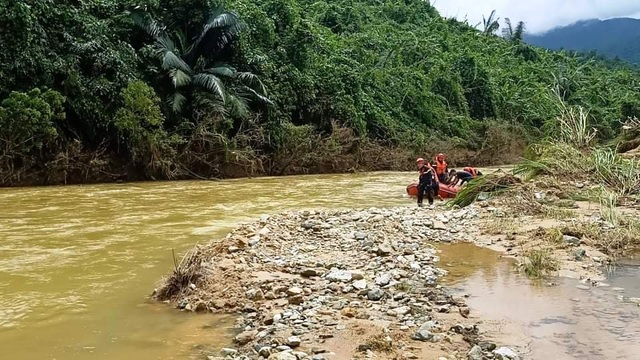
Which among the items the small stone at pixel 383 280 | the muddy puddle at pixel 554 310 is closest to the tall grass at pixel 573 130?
the muddy puddle at pixel 554 310

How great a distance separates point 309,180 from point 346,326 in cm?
1796

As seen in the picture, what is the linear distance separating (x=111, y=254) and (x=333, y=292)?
14.0 ft

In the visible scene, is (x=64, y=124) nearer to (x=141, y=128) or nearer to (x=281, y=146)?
(x=141, y=128)

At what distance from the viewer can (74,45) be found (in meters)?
20.2

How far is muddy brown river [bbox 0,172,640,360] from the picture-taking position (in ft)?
16.4

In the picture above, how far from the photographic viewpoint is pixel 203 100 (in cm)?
2266

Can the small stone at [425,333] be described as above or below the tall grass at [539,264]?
below

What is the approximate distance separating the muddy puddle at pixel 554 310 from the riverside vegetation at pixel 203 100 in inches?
321

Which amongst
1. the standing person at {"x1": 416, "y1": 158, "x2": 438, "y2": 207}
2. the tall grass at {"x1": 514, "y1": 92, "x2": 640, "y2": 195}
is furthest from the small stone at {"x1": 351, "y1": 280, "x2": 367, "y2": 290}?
the standing person at {"x1": 416, "y1": 158, "x2": 438, "y2": 207}

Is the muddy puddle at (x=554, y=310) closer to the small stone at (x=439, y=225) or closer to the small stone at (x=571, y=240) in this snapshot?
the small stone at (x=571, y=240)

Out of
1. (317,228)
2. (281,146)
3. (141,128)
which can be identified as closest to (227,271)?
(317,228)

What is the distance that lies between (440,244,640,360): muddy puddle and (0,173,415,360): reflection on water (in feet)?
8.15

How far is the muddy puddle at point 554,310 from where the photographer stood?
4598mm

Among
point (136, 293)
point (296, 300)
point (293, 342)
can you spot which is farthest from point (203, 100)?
point (293, 342)
